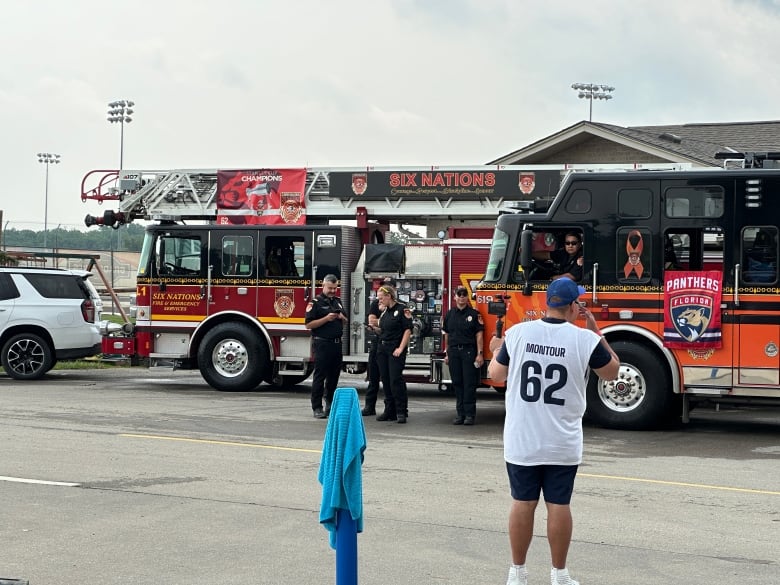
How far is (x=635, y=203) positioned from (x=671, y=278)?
98cm

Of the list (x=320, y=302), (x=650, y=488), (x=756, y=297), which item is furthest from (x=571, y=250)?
(x=650, y=488)

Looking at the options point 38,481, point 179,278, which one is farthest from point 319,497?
point 179,278

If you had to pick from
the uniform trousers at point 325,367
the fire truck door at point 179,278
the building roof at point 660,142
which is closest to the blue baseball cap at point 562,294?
the uniform trousers at point 325,367

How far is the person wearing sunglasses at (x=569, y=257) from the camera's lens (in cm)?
1338

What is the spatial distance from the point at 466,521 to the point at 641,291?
587cm

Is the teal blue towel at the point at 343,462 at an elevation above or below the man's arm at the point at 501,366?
below

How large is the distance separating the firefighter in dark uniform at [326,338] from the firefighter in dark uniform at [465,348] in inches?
56.0

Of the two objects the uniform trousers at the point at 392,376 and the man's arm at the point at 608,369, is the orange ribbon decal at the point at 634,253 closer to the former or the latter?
the uniform trousers at the point at 392,376

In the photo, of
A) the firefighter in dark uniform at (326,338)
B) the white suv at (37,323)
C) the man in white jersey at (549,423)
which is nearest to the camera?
the man in white jersey at (549,423)

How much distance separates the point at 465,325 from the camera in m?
13.6

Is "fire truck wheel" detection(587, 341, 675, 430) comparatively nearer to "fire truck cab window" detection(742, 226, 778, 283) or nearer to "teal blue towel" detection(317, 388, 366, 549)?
"fire truck cab window" detection(742, 226, 778, 283)

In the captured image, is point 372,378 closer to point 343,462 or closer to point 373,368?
point 373,368

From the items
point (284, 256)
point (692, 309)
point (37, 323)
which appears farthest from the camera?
point (37, 323)

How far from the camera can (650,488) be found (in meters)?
9.42
